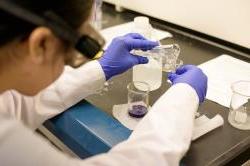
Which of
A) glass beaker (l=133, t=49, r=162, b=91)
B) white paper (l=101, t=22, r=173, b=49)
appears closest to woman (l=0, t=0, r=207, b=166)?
glass beaker (l=133, t=49, r=162, b=91)

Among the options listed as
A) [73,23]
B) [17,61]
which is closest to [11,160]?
[17,61]

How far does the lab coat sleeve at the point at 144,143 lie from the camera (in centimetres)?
75

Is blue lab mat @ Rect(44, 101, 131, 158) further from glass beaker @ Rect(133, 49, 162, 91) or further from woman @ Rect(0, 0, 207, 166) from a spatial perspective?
glass beaker @ Rect(133, 49, 162, 91)

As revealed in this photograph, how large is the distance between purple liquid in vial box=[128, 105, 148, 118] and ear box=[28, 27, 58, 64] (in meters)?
0.43

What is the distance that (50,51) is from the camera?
0.71 meters

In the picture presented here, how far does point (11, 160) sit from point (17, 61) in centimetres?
21

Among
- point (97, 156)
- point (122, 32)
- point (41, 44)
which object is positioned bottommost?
point (122, 32)

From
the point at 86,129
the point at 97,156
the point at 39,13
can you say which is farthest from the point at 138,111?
the point at 39,13

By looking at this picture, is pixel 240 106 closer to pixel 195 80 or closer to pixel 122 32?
pixel 195 80

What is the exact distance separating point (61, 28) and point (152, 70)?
25.3 inches

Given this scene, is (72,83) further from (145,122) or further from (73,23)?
(73,23)

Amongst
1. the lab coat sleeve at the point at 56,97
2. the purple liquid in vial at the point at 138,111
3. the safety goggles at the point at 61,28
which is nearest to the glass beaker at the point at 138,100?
the purple liquid in vial at the point at 138,111

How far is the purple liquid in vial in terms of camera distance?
108 centimetres

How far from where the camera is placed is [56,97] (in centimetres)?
113
